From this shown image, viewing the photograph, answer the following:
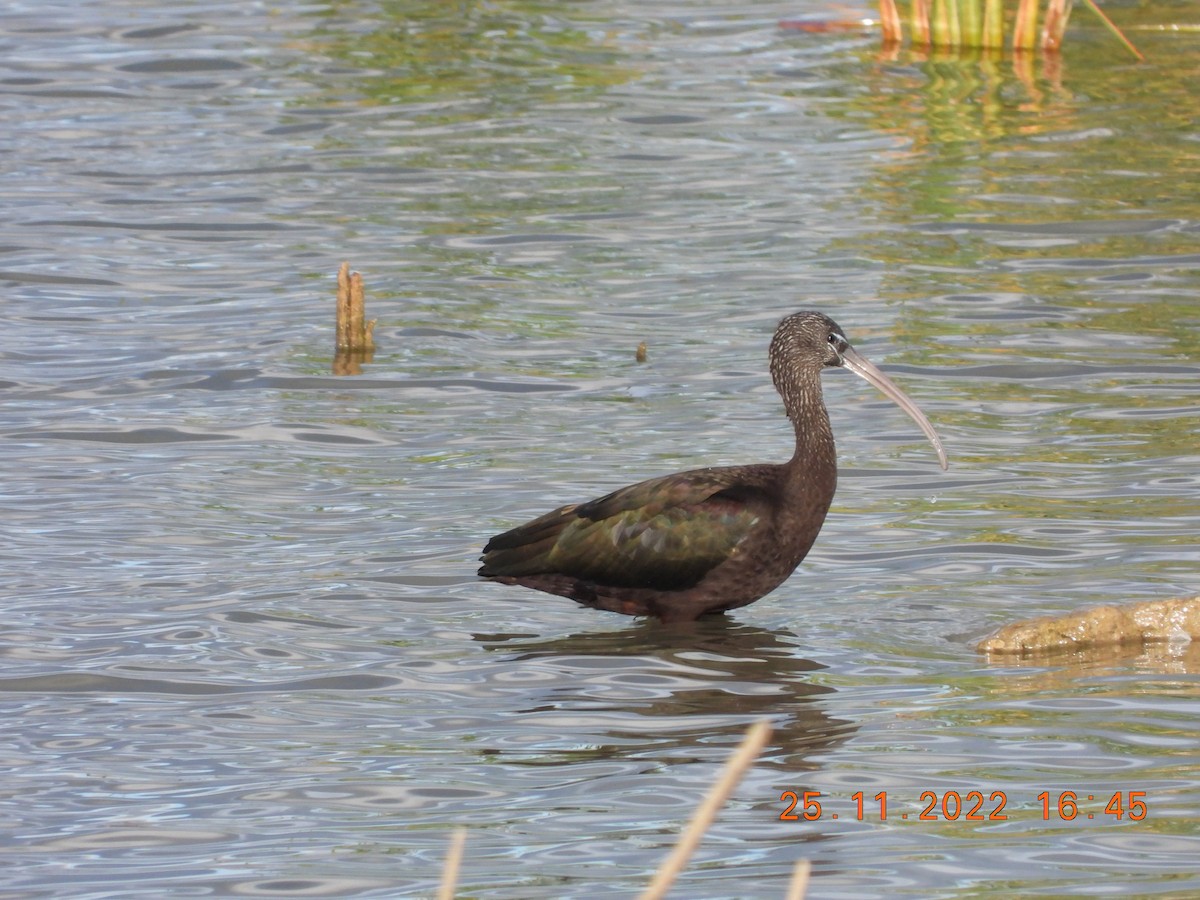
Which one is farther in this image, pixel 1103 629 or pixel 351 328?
pixel 351 328

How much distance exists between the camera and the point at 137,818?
21.5ft

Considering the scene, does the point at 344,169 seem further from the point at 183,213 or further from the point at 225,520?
the point at 225,520

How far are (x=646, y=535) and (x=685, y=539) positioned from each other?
19 centimetres

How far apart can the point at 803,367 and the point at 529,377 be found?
12.1 ft

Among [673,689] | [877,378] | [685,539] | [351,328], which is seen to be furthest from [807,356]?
[351,328]

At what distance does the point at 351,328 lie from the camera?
12.9 m

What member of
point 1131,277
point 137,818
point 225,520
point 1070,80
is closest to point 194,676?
point 137,818

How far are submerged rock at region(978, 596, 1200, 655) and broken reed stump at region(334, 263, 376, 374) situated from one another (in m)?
5.75

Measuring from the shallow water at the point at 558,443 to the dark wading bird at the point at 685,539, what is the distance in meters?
0.21

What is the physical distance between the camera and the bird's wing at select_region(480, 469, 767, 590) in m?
8.60

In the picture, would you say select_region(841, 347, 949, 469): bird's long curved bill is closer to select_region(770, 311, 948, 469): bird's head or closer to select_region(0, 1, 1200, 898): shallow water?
select_region(770, 311, 948, 469): bird's head

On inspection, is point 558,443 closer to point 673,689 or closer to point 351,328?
point 351,328

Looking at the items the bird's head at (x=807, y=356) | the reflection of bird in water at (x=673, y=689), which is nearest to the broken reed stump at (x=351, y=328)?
the bird's head at (x=807, y=356)

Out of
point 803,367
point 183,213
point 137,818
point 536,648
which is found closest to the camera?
point 137,818
